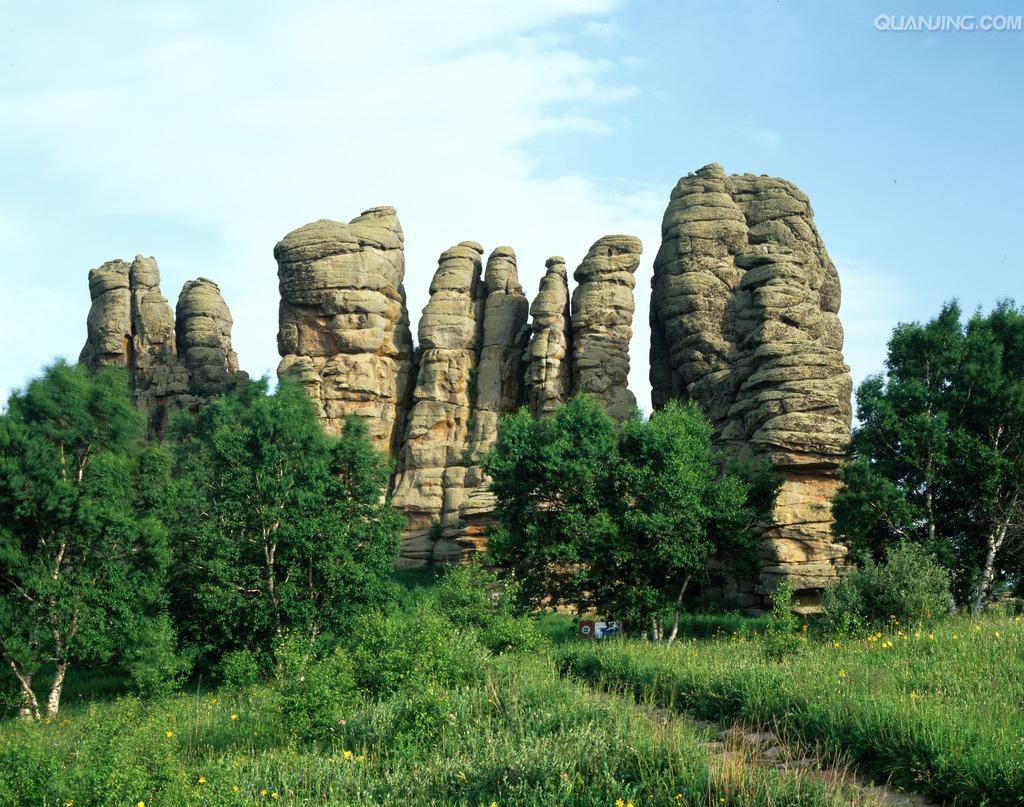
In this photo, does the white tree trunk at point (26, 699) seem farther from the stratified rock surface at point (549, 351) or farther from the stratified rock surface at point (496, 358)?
the stratified rock surface at point (549, 351)

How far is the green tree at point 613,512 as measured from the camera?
35.0 m

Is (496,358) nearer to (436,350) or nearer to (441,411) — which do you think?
(436,350)

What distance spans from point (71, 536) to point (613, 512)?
61.9 feet

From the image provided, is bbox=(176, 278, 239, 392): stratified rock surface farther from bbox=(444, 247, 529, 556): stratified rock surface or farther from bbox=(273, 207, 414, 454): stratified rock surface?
bbox=(444, 247, 529, 556): stratified rock surface

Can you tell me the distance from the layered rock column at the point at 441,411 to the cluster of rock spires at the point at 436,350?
72 millimetres

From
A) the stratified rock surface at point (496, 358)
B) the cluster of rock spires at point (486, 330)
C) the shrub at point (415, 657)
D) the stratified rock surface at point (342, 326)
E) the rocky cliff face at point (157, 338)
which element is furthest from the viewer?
the rocky cliff face at point (157, 338)

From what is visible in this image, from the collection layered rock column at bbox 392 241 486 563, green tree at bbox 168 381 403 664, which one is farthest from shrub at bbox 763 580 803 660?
layered rock column at bbox 392 241 486 563

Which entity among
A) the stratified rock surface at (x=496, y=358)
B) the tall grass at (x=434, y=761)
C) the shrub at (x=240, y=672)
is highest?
the stratified rock surface at (x=496, y=358)

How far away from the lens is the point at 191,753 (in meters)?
18.3

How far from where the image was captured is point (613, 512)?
36.4m

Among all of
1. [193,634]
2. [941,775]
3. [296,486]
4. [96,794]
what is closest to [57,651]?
[193,634]

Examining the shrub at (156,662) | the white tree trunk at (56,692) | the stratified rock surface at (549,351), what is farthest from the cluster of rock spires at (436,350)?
the white tree trunk at (56,692)

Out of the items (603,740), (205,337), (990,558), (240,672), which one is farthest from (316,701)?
(205,337)

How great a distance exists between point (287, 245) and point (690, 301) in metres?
26.0
